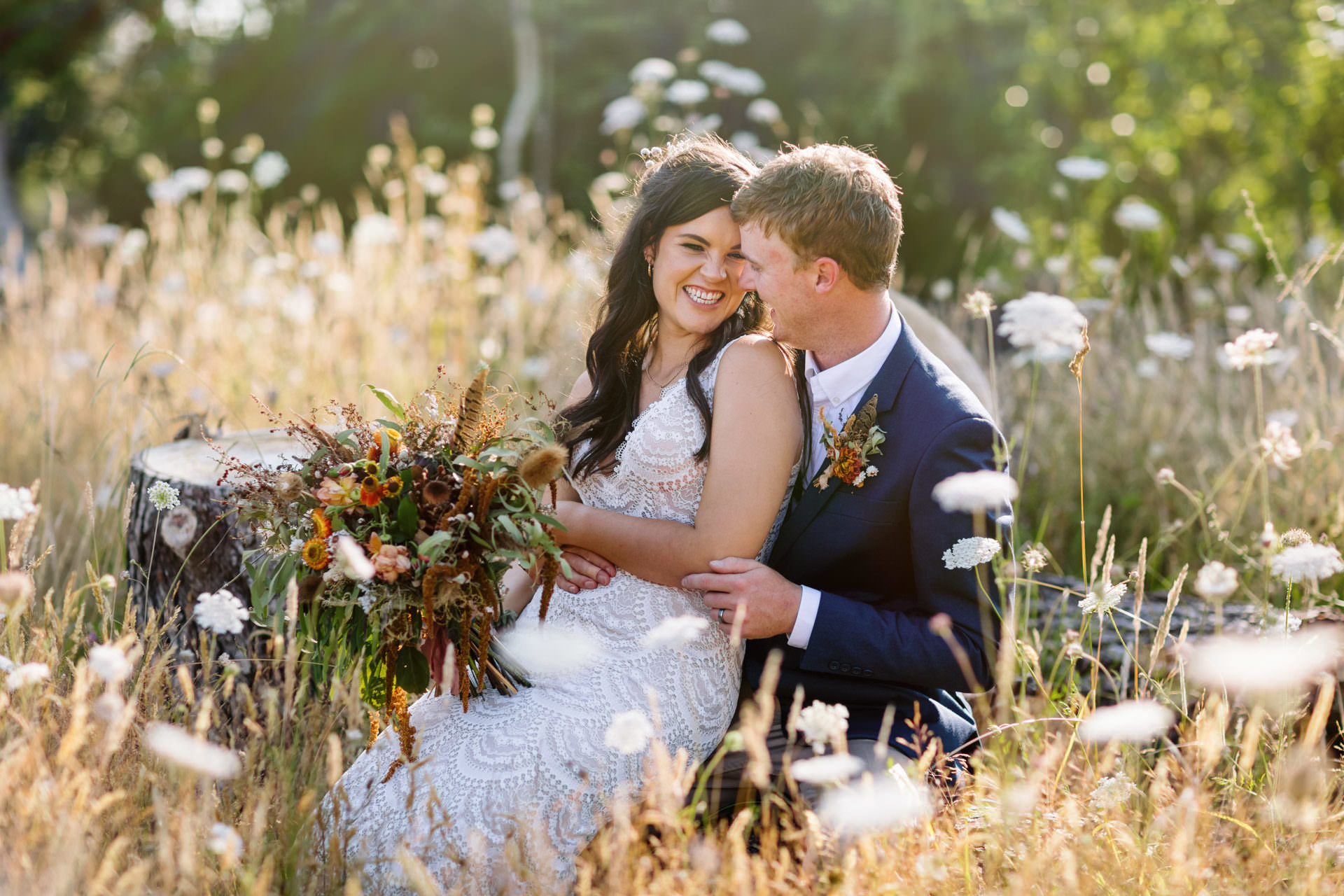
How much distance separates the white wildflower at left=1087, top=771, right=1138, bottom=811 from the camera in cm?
194

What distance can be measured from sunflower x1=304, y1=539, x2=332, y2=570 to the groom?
2.71 ft

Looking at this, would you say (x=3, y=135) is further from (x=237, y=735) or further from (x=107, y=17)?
(x=237, y=735)

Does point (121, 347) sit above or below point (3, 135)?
below

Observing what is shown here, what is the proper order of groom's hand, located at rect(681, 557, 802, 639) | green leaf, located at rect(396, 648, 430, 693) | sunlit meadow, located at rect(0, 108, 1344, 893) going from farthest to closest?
groom's hand, located at rect(681, 557, 802, 639) → green leaf, located at rect(396, 648, 430, 693) → sunlit meadow, located at rect(0, 108, 1344, 893)

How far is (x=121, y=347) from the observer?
5.59 m

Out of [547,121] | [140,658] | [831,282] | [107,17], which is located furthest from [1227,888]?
[107,17]

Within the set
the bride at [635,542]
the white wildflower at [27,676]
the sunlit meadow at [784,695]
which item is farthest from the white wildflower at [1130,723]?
the white wildflower at [27,676]

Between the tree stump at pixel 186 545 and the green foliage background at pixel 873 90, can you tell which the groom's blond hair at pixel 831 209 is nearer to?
the tree stump at pixel 186 545

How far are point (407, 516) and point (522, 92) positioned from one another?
1209 cm

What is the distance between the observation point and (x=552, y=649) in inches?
102

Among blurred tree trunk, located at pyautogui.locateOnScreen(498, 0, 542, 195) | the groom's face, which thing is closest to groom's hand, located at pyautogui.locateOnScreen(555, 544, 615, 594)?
the groom's face

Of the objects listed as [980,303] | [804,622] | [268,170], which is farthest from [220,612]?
[268,170]

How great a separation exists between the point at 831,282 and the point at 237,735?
2009mm

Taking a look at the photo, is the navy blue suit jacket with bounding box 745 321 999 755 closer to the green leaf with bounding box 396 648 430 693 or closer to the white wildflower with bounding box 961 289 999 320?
the white wildflower with bounding box 961 289 999 320
